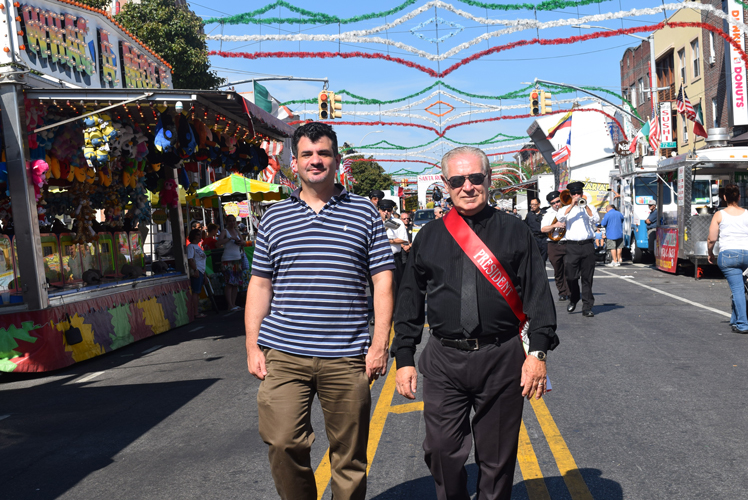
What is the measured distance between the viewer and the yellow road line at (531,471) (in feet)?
13.6

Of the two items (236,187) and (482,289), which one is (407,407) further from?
(236,187)

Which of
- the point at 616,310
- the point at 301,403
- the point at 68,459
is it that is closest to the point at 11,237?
the point at 68,459

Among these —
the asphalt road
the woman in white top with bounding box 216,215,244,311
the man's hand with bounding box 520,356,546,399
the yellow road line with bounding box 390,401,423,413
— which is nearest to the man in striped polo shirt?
the man's hand with bounding box 520,356,546,399

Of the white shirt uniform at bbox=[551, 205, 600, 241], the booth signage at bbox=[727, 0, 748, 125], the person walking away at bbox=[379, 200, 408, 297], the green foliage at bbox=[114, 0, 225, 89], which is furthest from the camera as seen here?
the green foliage at bbox=[114, 0, 225, 89]

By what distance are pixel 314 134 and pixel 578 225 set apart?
8.12 metres

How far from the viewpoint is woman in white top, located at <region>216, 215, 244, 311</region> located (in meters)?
14.4

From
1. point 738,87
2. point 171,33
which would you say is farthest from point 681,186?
point 171,33

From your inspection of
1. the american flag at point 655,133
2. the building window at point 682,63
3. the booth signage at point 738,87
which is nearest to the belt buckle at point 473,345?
the american flag at point 655,133

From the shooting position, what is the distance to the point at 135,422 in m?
6.19

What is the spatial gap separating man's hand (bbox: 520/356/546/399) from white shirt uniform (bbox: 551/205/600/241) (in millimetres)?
8097

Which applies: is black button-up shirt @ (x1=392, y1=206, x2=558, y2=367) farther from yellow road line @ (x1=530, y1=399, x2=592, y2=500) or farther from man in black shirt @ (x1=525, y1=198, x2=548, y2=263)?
man in black shirt @ (x1=525, y1=198, x2=548, y2=263)

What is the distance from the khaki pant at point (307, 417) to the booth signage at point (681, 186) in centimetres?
1502

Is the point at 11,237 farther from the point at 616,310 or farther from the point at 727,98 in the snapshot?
the point at 727,98

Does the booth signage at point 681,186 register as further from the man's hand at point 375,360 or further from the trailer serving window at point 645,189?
the man's hand at point 375,360
